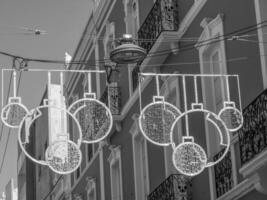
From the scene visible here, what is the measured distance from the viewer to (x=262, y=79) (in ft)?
50.2

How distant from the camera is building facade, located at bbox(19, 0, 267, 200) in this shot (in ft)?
50.5

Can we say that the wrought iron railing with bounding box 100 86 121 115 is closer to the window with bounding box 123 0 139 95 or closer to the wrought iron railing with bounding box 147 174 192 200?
the window with bounding box 123 0 139 95

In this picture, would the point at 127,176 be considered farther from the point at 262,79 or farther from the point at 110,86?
the point at 262,79

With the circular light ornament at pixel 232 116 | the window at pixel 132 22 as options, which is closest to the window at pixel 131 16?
the window at pixel 132 22

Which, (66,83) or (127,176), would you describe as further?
(66,83)

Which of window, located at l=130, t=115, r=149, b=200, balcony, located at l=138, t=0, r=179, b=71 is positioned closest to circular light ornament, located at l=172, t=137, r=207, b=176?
balcony, located at l=138, t=0, r=179, b=71

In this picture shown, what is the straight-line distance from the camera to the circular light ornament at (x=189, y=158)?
14883 millimetres

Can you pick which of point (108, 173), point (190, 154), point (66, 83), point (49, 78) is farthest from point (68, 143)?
point (66, 83)

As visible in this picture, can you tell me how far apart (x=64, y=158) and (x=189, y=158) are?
6.81 ft

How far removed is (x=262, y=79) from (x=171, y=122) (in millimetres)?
1688

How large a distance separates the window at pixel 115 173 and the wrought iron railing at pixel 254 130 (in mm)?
10340

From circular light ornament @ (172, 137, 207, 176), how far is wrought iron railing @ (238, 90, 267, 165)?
67 centimetres

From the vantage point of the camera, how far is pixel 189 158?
15.0 metres

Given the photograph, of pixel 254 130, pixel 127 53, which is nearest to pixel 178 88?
pixel 254 130
